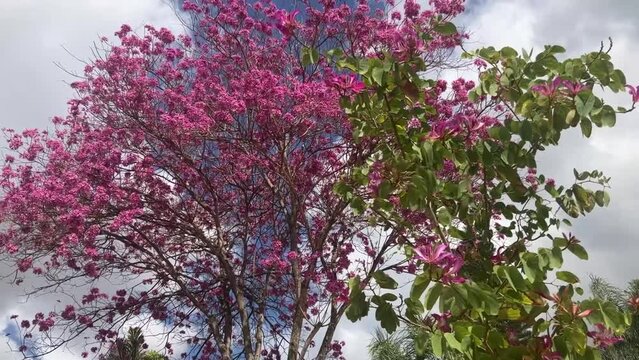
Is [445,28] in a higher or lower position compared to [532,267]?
higher

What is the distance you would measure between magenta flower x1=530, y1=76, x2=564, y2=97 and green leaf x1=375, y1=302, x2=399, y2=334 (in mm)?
1151

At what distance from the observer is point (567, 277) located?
2680 mm

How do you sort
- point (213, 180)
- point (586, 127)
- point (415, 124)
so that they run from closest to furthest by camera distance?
point (586, 127) → point (415, 124) → point (213, 180)

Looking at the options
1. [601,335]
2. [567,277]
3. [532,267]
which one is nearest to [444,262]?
[532,267]

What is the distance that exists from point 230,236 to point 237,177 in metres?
1.43

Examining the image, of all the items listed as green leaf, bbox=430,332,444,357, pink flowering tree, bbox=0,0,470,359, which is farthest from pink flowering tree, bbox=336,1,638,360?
pink flowering tree, bbox=0,0,470,359

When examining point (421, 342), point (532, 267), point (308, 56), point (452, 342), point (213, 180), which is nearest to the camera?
point (452, 342)

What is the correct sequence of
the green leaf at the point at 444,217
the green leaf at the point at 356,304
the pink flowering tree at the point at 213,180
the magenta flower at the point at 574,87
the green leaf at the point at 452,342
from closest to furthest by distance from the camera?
the green leaf at the point at 452,342, the magenta flower at the point at 574,87, the green leaf at the point at 356,304, the green leaf at the point at 444,217, the pink flowering tree at the point at 213,180

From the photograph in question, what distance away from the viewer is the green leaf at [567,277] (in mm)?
2663

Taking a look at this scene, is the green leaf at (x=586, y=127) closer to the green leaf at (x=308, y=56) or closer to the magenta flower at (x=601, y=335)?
the magenta flower at (x=601, y=335)

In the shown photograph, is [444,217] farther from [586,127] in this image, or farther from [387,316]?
[586,127]

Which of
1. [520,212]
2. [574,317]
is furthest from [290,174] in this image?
[574,317]

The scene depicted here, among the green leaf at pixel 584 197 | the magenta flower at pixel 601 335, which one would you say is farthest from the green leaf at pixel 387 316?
the green leaf at pixel 584 197

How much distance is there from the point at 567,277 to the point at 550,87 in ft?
2.73
